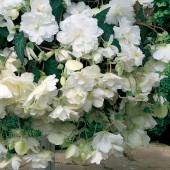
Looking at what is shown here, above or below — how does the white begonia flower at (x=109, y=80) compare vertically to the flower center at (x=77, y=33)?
below

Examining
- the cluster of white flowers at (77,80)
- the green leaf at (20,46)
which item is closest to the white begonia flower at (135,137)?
the cluster of white flowers at (77,80)

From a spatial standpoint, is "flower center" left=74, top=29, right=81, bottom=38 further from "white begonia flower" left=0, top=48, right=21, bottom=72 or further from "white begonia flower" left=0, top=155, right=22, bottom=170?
"white begonia flower" left=0, top=155, right=22, bottom=170

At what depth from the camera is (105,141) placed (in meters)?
1.97

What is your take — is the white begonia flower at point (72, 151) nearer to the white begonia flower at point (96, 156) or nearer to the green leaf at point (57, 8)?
the white begonia flower at point (96, 156)

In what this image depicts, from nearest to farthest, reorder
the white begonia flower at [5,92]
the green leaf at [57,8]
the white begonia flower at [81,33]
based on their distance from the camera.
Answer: the white begonia flower at [5,92]
the white begonia flower at [81,33]
the green leaf at [57,8]

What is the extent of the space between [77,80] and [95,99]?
3.9 inches

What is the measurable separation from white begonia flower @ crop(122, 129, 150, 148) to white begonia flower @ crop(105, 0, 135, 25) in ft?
1.33

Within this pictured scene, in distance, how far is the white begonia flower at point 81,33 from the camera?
1.91m

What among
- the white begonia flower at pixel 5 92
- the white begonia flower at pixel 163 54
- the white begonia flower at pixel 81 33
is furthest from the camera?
the white begonia flower at pixel 163 54

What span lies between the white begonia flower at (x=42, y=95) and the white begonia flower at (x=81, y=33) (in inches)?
5.9

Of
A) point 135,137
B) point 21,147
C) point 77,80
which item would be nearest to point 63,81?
point 77,80

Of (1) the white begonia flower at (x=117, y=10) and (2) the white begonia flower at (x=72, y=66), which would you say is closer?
(2) the white begonia flower at (x=72, y=66)

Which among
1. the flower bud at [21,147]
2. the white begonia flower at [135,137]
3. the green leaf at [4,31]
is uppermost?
the green leaf at [4,31]

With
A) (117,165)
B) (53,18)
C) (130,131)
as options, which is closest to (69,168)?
(117,165)
